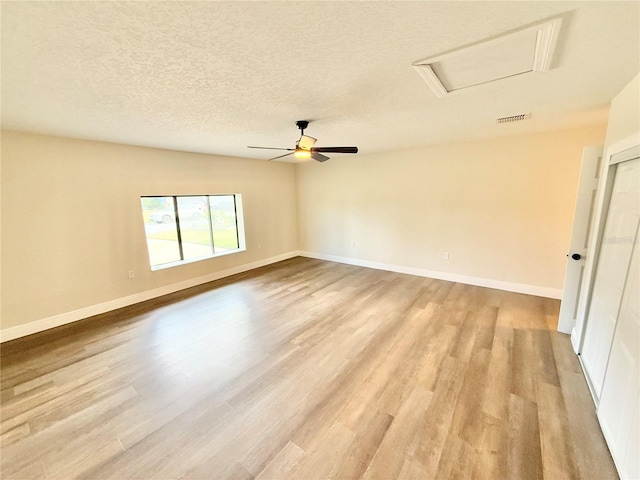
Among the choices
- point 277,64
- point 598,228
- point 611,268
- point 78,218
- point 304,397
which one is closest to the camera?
point 277,64

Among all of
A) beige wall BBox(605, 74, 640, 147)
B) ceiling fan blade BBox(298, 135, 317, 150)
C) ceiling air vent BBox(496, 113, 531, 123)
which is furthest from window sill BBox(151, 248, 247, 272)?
beige wall BBox(605, 74, 640, 147)

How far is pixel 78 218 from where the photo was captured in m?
3.43

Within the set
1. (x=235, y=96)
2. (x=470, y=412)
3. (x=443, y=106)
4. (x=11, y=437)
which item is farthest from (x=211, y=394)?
(x=443, y=106)

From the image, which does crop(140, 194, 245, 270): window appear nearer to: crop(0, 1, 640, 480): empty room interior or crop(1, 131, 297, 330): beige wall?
crop(0, 1, 640, 480): empty room interior

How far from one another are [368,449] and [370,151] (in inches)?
182

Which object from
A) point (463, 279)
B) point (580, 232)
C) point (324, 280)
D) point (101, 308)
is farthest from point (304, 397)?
point (463, 279)

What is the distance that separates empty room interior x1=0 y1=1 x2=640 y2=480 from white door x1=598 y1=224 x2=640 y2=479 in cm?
2

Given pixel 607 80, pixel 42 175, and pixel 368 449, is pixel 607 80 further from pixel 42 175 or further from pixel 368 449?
pixel 42 175

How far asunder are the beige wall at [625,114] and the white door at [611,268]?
0.24 m

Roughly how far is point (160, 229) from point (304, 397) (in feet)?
12.5

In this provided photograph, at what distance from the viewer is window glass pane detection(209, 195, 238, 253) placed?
17.2 ft

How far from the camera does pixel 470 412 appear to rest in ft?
6.22

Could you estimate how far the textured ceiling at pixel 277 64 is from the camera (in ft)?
3.82

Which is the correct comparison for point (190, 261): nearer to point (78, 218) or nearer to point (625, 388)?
point (78, 218)
